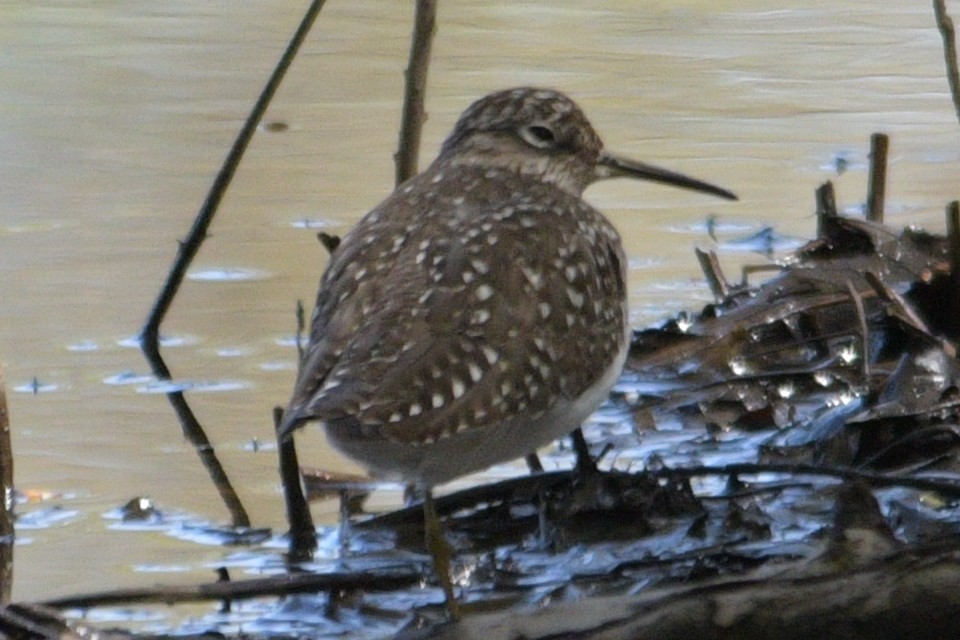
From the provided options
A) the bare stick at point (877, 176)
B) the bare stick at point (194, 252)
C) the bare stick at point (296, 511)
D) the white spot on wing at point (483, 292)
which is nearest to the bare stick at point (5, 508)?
the bare stick at point (296, 511)

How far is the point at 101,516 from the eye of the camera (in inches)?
244

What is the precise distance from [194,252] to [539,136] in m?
1.78

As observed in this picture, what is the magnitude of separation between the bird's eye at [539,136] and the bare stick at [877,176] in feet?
5.21

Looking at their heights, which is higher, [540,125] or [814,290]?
[540,125]

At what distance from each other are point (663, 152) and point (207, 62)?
11.0 feet

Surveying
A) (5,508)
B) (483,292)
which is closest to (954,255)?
(483,292)

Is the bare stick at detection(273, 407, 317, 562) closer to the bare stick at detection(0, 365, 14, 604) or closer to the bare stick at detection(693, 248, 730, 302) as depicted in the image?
the bare stick at detection(0, 365, 14, 604)

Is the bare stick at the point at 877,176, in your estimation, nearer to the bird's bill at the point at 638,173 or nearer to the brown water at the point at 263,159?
the bird's bill at the point at 638,173

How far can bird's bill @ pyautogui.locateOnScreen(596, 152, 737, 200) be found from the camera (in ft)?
21.6

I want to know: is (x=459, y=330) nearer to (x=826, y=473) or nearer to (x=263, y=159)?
(x=826, y=473)

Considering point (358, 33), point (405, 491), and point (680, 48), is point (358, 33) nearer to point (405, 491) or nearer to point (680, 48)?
point (680, 48)

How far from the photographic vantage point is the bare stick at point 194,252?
22.5 ft

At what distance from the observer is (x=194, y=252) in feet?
24.8

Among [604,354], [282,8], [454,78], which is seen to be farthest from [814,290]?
[282,8]
